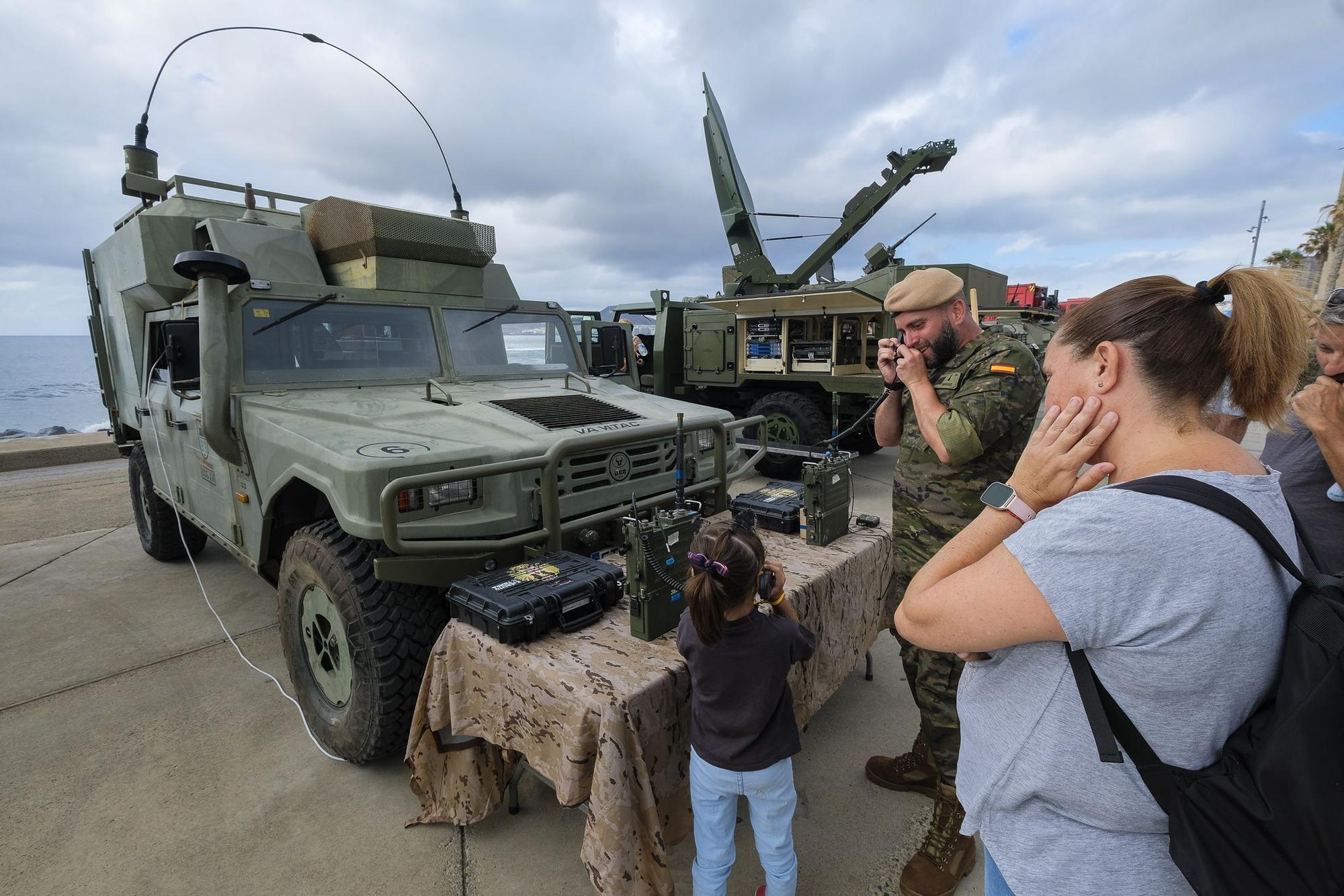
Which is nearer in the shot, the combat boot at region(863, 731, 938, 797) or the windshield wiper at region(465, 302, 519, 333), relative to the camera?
the combat boot at region(863, 731, 938, 797)

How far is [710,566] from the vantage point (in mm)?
1668

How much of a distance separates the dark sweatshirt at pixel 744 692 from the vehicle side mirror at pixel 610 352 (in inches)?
118

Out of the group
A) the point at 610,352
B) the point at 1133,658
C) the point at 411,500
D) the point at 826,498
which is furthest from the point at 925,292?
the point at 610,352

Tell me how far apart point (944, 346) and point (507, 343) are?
9.34 ft

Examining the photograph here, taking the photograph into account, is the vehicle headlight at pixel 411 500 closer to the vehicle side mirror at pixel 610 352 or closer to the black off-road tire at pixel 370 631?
the black off-road tire at pixel 370 631

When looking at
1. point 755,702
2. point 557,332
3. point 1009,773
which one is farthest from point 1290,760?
point 557,332

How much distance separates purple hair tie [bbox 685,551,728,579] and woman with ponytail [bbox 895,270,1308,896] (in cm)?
60

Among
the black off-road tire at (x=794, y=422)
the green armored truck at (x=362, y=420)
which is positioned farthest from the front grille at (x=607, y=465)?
the black off-road tire at (x=794, y=422)

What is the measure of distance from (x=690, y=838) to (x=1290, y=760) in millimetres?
1966

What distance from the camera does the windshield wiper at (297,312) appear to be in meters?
3.41

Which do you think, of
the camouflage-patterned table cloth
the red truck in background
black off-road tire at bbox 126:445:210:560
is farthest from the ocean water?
the red truck in background

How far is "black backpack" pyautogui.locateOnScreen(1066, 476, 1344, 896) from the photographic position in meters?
0.78

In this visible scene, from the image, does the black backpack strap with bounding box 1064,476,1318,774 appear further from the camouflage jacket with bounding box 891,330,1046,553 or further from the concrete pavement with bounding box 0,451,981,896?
the concrete pavement with bounding box 0,451,981,896

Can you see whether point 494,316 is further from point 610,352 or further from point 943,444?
point 943,444
